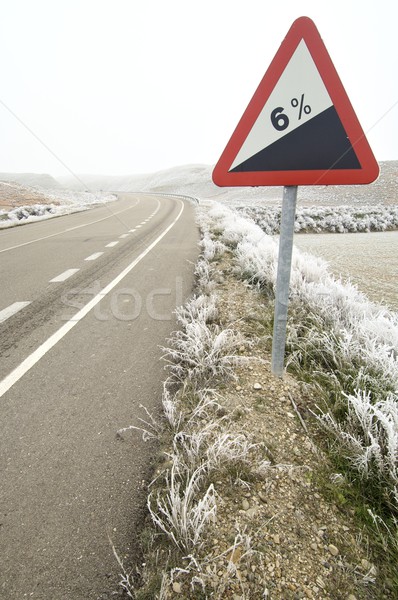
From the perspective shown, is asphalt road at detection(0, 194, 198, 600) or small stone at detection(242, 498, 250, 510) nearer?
asphalt road at detection(0, 194, 198, 600)

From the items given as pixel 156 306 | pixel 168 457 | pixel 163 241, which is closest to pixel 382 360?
pixel 168 457

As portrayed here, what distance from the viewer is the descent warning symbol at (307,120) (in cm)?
171

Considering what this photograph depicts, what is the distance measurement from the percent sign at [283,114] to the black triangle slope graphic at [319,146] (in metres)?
0.06

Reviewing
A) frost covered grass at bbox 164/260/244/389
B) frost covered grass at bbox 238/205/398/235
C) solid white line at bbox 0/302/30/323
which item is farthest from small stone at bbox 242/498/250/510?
frost covered grass at bbox 238/205/398/235

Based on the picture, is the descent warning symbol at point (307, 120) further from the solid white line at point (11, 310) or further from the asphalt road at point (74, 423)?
the solid white line at point (11, 310)

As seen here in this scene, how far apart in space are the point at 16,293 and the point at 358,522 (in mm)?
5093

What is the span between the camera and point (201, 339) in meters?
2.90

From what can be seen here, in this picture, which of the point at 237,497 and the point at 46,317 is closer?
the point at 237,497

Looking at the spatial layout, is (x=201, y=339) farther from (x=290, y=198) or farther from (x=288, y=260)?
(x=290, y=198)

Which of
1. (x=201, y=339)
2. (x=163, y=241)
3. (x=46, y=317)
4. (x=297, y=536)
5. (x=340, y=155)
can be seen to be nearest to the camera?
(x=297, y=536)

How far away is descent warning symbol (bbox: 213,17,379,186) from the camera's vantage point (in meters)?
1.71

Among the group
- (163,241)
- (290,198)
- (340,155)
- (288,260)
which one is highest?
(340,155)

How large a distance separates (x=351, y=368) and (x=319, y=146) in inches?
63.5

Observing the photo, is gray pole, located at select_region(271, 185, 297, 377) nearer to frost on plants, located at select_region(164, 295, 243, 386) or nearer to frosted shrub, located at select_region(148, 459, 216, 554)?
frost on plants, located at select_region(164, 295, 243, 386)
